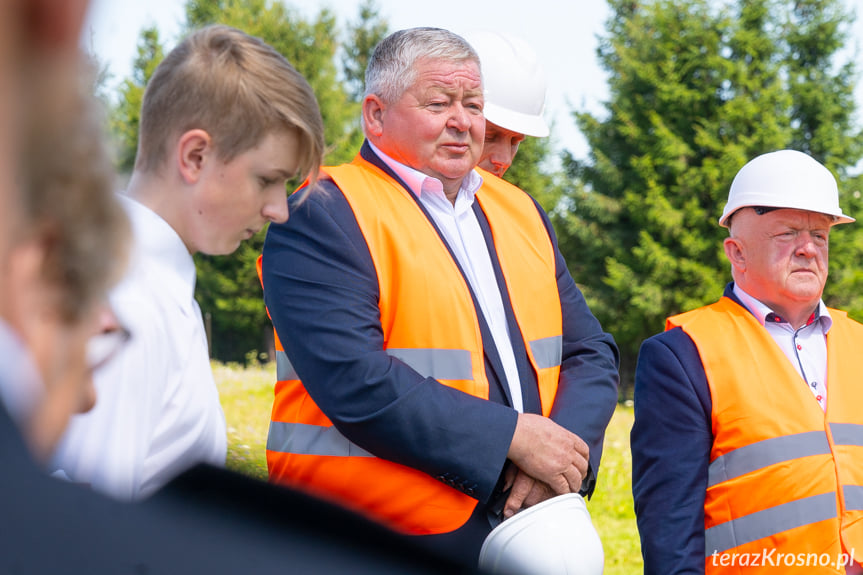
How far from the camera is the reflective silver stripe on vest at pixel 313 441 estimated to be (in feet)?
9.23

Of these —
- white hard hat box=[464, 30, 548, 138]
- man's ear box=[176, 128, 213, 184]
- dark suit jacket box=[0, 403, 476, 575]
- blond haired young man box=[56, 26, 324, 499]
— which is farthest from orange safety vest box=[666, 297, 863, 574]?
dark suit jacket box=[0, 403, 476, 575]

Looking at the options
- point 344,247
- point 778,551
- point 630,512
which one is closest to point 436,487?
point 344,247

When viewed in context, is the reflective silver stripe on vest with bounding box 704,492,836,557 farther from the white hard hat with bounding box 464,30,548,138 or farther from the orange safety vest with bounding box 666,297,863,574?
the white hard hat with bounding box 464,30,548,138

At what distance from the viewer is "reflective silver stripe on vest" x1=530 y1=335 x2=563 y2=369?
10.1 ft

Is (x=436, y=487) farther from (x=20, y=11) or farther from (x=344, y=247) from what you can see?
(x=20, y=11)

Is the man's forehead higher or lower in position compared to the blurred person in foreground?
higher

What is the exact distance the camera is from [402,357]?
9.29 feet

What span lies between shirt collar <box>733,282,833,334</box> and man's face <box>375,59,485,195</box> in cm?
123

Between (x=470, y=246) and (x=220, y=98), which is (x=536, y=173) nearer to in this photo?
(x=470, y=246)

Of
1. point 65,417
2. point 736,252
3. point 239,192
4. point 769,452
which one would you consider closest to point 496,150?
point 736,252

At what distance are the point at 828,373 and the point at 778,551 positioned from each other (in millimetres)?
702

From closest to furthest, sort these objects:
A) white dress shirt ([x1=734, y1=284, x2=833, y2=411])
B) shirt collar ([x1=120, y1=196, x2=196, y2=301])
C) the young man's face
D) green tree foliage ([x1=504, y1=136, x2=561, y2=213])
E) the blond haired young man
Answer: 1. the blond haired young man
2. shirt collar ([x1=120, y1=196, x2=196, y2=301])
3. the young man's face
4. white dress shirt ([x1=734, y1=284, x2=833, y2=411])
5. green tree foliage ([x1=504, y1=136, x2=561, y2=213])

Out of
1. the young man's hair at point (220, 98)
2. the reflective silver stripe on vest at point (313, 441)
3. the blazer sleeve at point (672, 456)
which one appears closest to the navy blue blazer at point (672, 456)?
the blazer sleeve at point (672, 456)

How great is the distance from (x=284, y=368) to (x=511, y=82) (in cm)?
206
